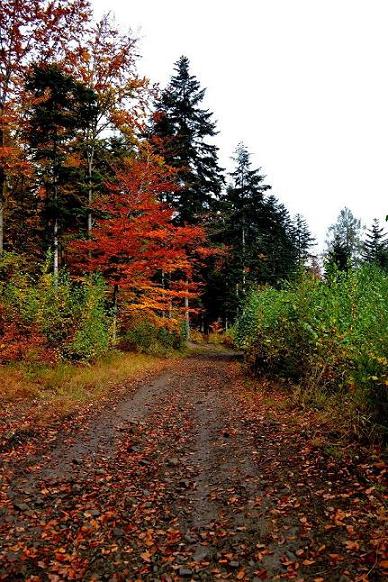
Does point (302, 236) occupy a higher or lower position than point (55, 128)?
higher

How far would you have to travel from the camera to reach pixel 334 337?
898 centimetres

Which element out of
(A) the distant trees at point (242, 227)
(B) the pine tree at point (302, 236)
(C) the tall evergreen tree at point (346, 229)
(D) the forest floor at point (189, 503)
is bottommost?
(D) the forest floor at point (189, 503)

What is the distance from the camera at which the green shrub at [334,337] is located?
20.3 feet

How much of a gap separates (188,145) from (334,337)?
2215 cm

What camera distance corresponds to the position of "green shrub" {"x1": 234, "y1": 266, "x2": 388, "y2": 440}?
6.20m

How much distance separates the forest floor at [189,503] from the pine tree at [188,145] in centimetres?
2063

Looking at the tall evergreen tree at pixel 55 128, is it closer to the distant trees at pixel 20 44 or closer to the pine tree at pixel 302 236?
the distant trees at pixel 20 44

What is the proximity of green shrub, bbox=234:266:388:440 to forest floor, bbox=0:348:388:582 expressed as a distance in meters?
1.02

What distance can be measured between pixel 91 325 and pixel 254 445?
8.88m

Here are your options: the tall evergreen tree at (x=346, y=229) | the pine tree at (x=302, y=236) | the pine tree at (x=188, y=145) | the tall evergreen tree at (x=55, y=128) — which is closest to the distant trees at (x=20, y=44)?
the tall evergreen tree at (x=55, y=128)

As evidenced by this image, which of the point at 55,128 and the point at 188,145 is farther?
the point at 188,145

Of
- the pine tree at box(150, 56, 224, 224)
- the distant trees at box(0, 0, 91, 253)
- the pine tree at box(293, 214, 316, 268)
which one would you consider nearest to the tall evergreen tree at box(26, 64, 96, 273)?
the distant trees at box(0, 0, 91, 253)

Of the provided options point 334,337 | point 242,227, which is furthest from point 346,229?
point 334,337

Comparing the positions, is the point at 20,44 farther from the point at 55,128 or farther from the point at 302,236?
the point at 302,236
